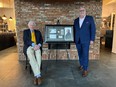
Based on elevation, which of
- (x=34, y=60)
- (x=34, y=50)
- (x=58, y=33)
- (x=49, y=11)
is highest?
(x=49, y=11)

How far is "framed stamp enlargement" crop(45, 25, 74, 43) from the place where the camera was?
4012mm

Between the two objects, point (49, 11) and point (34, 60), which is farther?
point (49, 11)

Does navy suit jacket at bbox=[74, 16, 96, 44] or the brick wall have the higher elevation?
the brick wall

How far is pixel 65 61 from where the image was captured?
4.72m

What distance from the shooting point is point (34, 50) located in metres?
3.16

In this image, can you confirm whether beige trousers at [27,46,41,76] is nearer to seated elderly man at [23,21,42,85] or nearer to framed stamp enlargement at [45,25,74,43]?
seated elderly man at [23,21,42,85]

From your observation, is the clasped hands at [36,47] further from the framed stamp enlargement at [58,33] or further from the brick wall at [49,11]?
the brick wall at [49,11]

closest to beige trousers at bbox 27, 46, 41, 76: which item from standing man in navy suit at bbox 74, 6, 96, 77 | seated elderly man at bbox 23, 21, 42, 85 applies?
seated elderly man at bbox 23, 21, 42, 85

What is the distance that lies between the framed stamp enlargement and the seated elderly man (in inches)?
26.5

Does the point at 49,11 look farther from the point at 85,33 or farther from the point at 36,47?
the point at 36,47

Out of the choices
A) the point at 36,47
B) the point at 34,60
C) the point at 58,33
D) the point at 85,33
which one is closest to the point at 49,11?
the point at 58,33

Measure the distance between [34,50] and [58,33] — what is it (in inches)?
45.1

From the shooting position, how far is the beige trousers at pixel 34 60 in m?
2.98

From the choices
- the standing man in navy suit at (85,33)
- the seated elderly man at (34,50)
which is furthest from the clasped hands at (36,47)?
the standing man in navy suit at (85,33)
